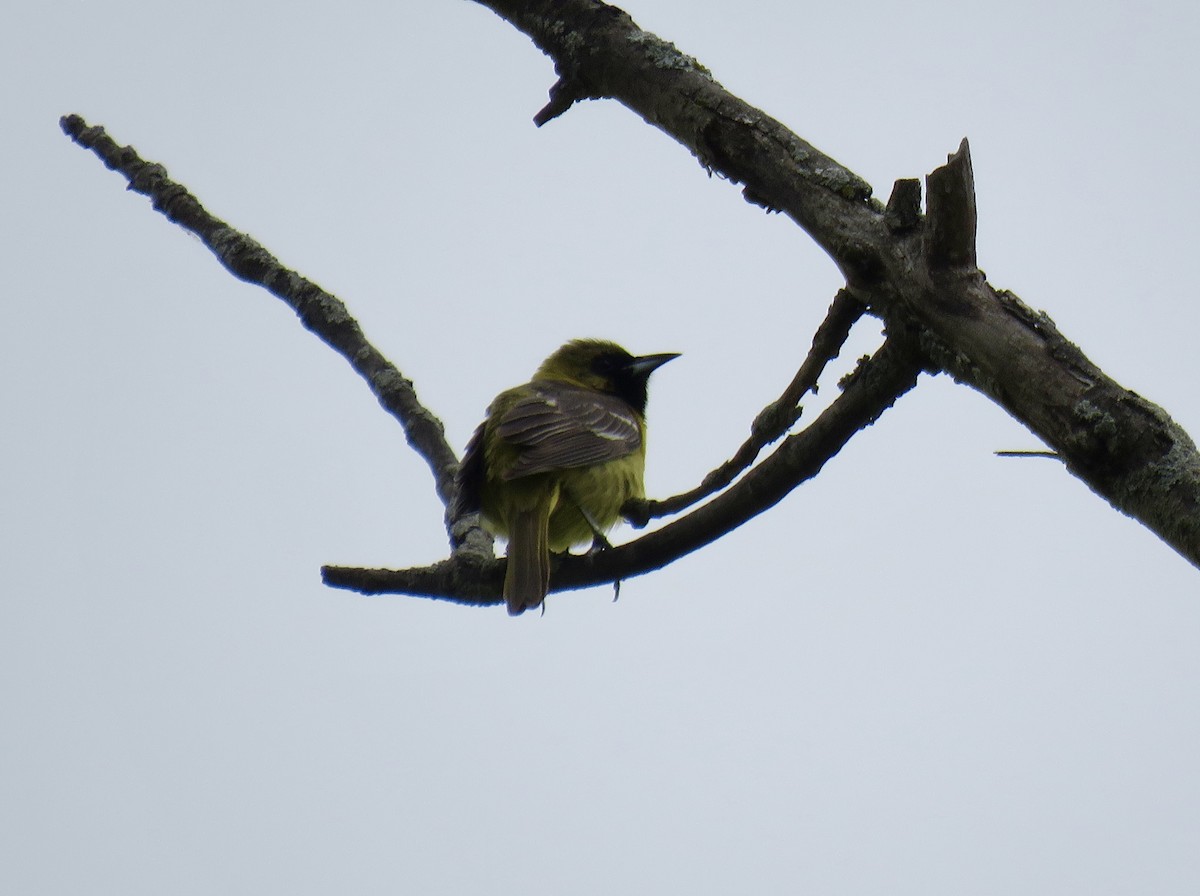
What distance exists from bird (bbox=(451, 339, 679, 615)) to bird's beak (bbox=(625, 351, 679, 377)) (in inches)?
30.1

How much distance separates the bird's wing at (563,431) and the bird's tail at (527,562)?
0.23 m

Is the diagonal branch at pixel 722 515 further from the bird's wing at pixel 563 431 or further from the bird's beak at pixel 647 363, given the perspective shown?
the bird's beak at pixel 647 363

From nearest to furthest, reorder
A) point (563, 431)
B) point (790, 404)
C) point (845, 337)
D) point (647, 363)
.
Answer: point (845, 337), point (790, 404), point (563, 431), point (647, 363)

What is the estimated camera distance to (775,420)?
296 centimetres

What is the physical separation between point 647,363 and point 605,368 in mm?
267

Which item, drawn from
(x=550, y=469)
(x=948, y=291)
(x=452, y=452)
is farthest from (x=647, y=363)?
(x=948, y=291)

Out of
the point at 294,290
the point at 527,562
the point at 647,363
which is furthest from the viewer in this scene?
the point at 647,363

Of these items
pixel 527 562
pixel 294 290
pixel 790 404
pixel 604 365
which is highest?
pixel 604 365

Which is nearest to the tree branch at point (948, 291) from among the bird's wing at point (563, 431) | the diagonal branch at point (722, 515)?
the diagonal branch at point (722, 515)

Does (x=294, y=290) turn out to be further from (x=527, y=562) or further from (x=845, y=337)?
(x=845, y=337)

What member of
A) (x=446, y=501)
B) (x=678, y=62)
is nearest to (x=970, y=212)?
(x=678, y=62)

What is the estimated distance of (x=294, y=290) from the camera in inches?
180

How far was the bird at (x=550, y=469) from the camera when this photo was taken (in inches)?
196

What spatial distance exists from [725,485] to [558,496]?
219 cm
